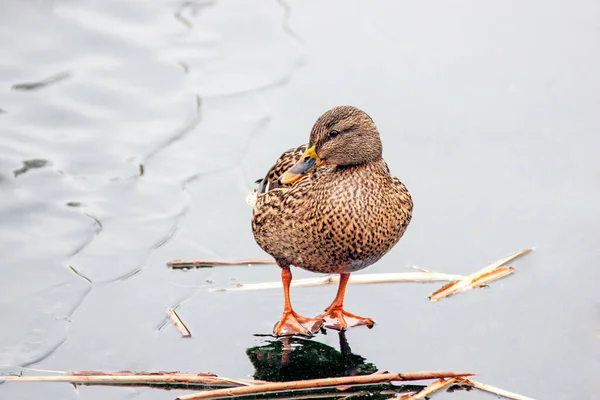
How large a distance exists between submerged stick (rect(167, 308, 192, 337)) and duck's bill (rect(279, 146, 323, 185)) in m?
0.83

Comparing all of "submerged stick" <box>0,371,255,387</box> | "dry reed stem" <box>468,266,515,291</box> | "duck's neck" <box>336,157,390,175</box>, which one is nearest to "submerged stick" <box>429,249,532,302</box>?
"dry reed stem" <box>468,266,515,291</box>

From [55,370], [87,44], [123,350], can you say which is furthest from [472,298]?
[87,44]

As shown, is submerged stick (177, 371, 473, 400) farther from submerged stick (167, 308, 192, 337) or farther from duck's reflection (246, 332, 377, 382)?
submerged stick (167, 308, 192, 337)

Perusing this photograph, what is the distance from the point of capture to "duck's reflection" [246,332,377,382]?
4.16 meters

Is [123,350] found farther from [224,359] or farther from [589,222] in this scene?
[589,222]

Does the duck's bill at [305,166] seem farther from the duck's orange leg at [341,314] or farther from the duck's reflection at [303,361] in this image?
the duck's reflection at [303,361]

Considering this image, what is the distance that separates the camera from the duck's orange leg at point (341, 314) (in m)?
4.58

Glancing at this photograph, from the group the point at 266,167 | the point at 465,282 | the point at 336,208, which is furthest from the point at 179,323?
the point at 266,167

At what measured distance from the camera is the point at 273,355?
4332 mm

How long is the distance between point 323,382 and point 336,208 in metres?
0.83

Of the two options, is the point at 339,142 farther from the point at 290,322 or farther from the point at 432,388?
the point at 432,388

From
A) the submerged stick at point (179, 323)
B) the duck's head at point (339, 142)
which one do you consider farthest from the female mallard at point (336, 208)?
the submerged stick at point (179, 323)

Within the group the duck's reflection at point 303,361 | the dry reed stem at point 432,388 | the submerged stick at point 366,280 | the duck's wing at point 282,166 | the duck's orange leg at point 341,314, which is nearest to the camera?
the dry reed stem at point 432,388

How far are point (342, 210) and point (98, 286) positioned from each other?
1.39m
